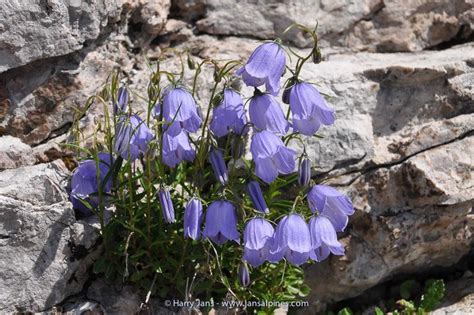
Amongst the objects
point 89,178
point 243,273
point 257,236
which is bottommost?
point 243,273

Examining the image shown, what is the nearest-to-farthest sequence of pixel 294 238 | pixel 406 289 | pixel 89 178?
pixel 294 238
pixel 89 178
pixel 406 289

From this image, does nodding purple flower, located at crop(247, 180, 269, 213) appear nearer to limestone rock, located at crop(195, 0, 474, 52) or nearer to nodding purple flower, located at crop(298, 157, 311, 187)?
nodding purple flower, located at crop(298, 157, 311, 187)

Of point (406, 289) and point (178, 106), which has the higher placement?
point (178, 106)

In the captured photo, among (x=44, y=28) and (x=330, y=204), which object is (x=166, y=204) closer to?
(x=330, y=204)

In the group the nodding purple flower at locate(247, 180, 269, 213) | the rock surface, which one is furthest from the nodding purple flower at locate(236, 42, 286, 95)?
the rock surface

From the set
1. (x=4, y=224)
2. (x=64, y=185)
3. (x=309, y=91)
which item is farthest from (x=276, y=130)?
(x=4, y=224)

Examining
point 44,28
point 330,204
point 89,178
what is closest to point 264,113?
point 330,204

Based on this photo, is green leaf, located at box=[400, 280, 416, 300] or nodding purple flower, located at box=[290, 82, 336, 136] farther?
green leaf, located at box=[400, 280, 416, 300]
